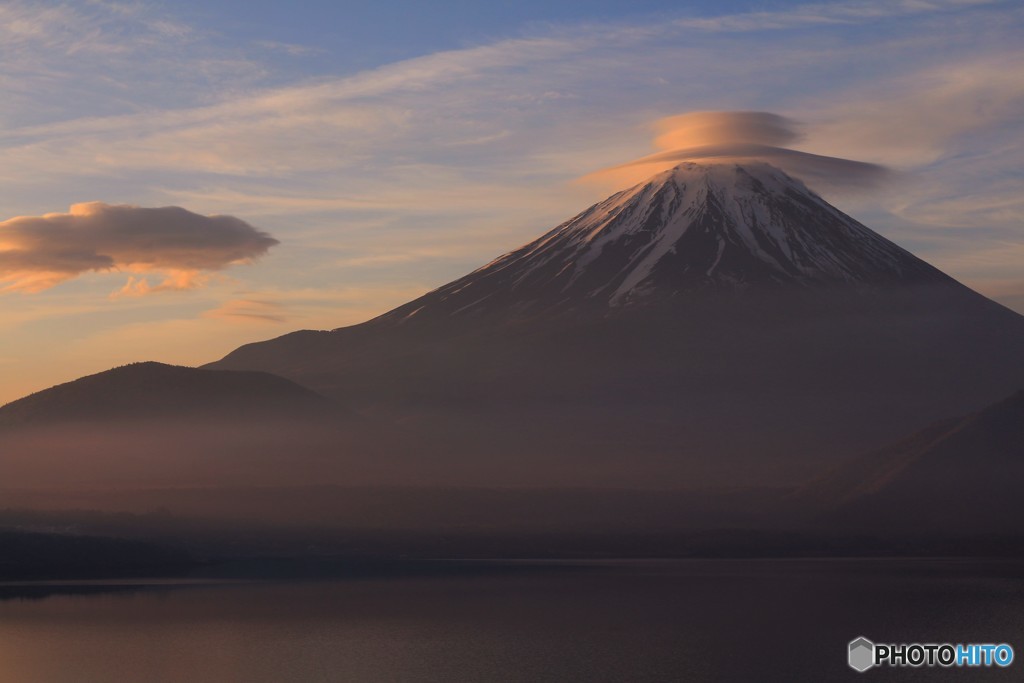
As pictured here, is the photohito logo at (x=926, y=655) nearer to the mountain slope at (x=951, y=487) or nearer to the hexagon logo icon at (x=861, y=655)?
the hexagon logo icon at (x=861, y=655)

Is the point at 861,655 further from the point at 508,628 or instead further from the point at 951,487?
the point at 951,487

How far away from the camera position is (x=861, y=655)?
76.2 meters

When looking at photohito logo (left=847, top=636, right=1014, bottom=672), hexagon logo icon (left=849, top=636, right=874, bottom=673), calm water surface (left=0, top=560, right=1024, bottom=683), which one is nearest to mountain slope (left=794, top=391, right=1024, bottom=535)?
calm water surface (left=0, top=560, right=1024, bottom=683)

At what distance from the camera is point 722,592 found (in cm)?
11862

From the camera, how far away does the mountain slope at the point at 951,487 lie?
17500cm

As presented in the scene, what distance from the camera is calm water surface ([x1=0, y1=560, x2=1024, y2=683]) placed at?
7331 cm

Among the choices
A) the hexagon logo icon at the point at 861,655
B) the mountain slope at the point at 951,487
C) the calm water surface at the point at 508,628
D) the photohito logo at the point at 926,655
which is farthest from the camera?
the mountain slope at the point at 951,487

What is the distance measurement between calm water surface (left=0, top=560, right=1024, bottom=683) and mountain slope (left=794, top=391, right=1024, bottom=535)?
37504 millimetres

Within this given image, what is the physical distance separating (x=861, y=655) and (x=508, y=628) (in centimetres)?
2487

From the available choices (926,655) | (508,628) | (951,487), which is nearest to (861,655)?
(926,655)

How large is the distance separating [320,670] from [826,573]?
81.4 m

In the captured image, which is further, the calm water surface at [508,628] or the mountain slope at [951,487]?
the mountain slope at [951,487]

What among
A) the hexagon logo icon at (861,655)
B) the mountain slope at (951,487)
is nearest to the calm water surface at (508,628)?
the hexagon logo icon at (861,655)

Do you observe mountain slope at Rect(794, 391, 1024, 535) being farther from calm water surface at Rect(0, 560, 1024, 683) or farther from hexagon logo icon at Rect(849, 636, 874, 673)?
hexagon logo icon at Rect(849, 636, 874, 673)
